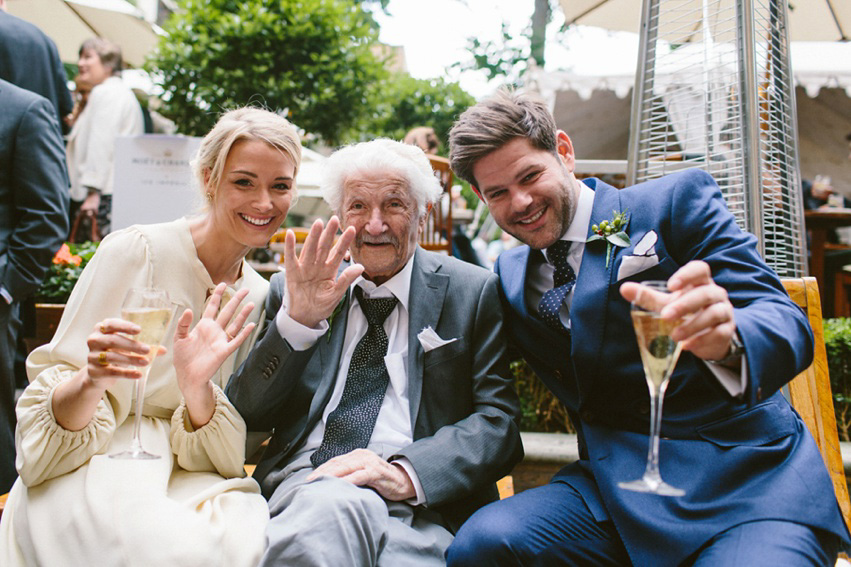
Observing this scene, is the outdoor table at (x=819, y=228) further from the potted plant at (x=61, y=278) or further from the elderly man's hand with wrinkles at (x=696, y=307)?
the potted plant at (x=61, y=278)

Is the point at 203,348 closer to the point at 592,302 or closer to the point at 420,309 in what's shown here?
the point at 420,309

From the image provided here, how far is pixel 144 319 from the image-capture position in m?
1.73

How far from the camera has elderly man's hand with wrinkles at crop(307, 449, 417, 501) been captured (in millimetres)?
2188

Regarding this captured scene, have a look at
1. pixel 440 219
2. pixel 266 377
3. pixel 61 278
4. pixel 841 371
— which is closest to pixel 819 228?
pixel 841 371

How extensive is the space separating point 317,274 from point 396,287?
42 centimetres

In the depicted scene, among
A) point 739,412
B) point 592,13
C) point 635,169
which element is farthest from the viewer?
point 592,13

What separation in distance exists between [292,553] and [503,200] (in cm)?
127

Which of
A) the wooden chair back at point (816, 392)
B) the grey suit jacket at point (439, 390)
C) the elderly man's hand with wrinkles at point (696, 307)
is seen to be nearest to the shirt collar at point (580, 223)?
the grey suit jacket at point (439, 390)

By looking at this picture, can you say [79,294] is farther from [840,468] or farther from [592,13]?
[592,13]

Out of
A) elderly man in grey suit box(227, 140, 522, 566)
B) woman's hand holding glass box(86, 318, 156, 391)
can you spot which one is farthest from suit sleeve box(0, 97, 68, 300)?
woman's hand holding glass box(86, 318, 156, 391)

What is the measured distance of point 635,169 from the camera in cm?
324

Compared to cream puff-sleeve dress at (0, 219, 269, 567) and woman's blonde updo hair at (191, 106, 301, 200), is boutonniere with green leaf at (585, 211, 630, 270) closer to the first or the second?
woman's blonde updo hair at (191, 106, 301, 200)

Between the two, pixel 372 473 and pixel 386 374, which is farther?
pixel 386 374

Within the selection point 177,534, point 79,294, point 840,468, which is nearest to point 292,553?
point 177,534
